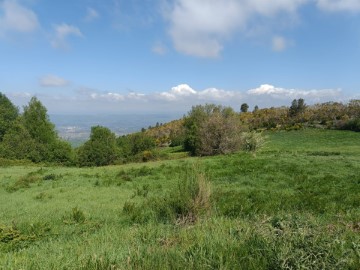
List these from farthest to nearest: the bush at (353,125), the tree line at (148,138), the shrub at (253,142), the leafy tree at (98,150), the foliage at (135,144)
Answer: the foliage at (135,144)
the bush at (353,125)
the leafy tree at (98,150)
the tree line at (148,138)
the shrub at (253,142)

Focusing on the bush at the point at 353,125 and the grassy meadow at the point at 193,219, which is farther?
the bush at the point at 353,125

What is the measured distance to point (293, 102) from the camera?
234 feet

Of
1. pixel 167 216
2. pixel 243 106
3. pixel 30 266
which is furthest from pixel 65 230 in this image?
pixel 243 106

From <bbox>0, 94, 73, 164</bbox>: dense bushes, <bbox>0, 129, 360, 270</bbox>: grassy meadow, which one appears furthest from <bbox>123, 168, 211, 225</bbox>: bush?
<bbox>0, 94, 73, 164</bbox>: dense bushes

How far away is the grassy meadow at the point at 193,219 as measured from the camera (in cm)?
389

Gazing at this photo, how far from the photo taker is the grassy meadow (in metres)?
3.89

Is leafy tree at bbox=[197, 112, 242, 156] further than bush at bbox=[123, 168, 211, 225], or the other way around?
leafy tree at bbox=[197, 112, 242, 156]

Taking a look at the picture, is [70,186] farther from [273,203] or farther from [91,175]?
[273,203]

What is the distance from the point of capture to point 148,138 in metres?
67.3

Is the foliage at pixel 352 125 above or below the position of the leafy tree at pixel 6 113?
below

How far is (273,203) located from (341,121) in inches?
2132

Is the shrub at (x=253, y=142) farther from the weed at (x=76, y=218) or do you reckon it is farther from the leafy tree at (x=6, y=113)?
the leafy tree at (x=6, y=113)

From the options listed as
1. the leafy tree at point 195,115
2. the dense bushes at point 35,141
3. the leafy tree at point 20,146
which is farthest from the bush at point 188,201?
the leafy tree at point 195,115

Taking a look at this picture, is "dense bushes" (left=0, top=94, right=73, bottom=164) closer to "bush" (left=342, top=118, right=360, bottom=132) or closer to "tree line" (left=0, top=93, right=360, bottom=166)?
"tree line" (left=0, top=93, right=360, bottom=166)
